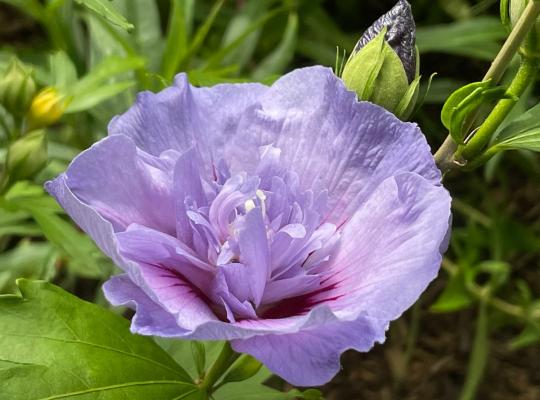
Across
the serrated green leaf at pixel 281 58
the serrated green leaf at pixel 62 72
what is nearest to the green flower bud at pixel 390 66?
the serrated green leaf at pixel 62 72

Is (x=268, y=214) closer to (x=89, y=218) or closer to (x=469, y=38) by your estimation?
(x=89, y=218)

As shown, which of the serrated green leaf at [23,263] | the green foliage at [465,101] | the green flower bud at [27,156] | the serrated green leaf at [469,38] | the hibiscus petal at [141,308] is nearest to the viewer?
the hibiscus petal at [141,308]

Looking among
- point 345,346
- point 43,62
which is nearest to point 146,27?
point 43,62

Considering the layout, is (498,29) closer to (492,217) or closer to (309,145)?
(492,217)

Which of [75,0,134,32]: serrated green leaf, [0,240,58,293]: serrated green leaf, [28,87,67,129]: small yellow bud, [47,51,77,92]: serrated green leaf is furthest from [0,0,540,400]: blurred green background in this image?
[75,0,134,32]: serrated green leaf

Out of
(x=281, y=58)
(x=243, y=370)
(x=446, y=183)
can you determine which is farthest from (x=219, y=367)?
(x=446, y=183)

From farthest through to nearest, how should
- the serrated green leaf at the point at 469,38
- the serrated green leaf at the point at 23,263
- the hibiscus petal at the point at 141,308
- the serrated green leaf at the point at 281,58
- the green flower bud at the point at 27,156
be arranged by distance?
the serrated green leaf at the point at 469,38, the serrated green leaf at the point at 281,58, the serrated green leaf at the point at 23,263, the green flower bud at the point at 27,156, the hibiscus petal at the point at 141,308

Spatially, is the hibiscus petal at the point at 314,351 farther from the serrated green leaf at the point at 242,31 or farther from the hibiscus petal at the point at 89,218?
the serrated green leaf at the point at 242,31
